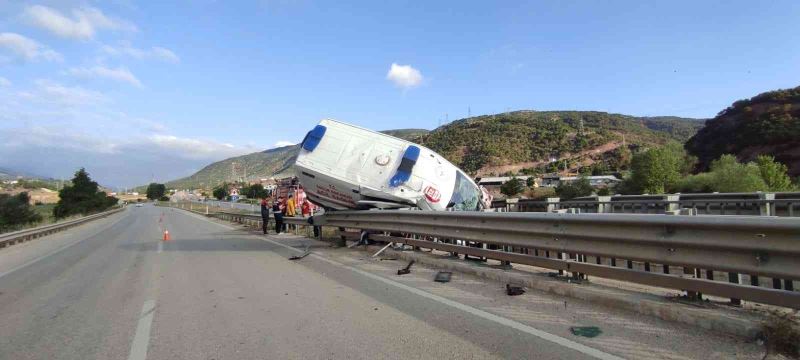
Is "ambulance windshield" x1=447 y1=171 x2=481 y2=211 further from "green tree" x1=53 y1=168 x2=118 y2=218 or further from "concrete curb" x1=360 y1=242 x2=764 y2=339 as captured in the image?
"green tree" x1=53 y1=168 x2=118 y2=218

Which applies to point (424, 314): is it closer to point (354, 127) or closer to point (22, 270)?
point (354, 127)

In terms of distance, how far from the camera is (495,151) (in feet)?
323

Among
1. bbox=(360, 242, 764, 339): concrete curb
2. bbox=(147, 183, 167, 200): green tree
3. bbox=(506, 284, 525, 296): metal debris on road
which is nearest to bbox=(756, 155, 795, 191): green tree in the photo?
bbox=(360, 242, 764, 339): concrete curb

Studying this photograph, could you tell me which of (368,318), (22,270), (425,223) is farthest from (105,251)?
(368,318)

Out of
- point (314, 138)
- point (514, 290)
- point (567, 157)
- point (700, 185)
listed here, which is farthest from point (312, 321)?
point (567, 157)

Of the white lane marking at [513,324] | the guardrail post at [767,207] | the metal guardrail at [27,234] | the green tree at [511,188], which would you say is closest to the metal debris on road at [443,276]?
the white lane marking at [513,324]

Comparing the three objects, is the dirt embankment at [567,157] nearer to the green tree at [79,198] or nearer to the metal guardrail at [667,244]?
the green tree at [79,198]

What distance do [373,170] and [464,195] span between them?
2.45m

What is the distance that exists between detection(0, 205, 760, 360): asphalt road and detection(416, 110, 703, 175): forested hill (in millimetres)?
85280

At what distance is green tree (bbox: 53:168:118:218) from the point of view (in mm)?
65000

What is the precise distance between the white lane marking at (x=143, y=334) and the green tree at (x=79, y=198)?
6771 centimetres

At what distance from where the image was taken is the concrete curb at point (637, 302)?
4.29 metres

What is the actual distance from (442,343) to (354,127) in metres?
8.18

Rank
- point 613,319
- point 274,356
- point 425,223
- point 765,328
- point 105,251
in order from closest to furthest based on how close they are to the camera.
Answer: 1. point 765,328
2. point 274,356
3. point 613,319
4. point 425,223
5. point 105,251
